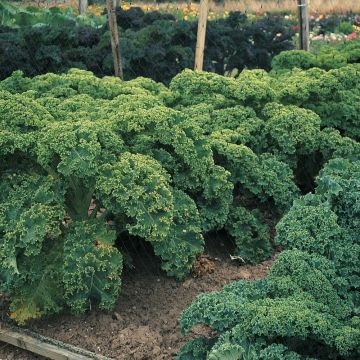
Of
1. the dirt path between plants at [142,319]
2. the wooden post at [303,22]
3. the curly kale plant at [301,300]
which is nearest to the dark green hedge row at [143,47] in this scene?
the wooden post at [303,22]

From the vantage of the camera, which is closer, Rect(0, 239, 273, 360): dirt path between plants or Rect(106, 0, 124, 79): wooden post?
Rect(0, 239, 273, 360): dirt path between plants

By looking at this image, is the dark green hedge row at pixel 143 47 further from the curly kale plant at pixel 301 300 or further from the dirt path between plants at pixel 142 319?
the curly kale plant at pixel 301 300

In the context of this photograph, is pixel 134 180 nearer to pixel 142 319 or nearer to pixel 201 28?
pixel 142 319

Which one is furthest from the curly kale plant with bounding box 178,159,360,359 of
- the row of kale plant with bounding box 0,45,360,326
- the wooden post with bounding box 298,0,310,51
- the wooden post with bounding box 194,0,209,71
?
the wooden post with bounding box 298,0,310,51

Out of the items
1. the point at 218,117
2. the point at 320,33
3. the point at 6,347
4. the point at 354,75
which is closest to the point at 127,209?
the point at 6,347

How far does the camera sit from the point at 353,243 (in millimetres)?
5750

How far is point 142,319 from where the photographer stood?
609 centimetres

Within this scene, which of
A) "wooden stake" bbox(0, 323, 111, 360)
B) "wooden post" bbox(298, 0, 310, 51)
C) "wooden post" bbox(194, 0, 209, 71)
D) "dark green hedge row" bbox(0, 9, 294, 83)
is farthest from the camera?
"dark green hedge row" bbox(0, 9, 294, 83)

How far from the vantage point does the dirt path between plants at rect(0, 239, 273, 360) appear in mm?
5773

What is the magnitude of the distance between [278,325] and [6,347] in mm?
2327

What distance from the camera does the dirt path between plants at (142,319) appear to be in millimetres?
5773

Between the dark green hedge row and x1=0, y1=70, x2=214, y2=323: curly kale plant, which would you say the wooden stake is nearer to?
x1=0, y1=70, x2=214, y2=323: curly kale plant

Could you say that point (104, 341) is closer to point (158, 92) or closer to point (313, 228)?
point (313, 228)

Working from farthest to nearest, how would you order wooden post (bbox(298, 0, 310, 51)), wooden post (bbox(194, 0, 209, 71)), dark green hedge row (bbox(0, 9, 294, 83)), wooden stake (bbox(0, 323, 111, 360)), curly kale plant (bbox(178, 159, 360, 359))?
dark green hedge row (bbox(0, 9, 294, 83)) < wooden post (bbox(298, 0, 310, 51)) < wooden post (bbox(194, 0, 209, 71)) < wooden stake (bbox(0, 323, 111, 360)) < curly kale plant (bbox(178, 159, 360, 359))
